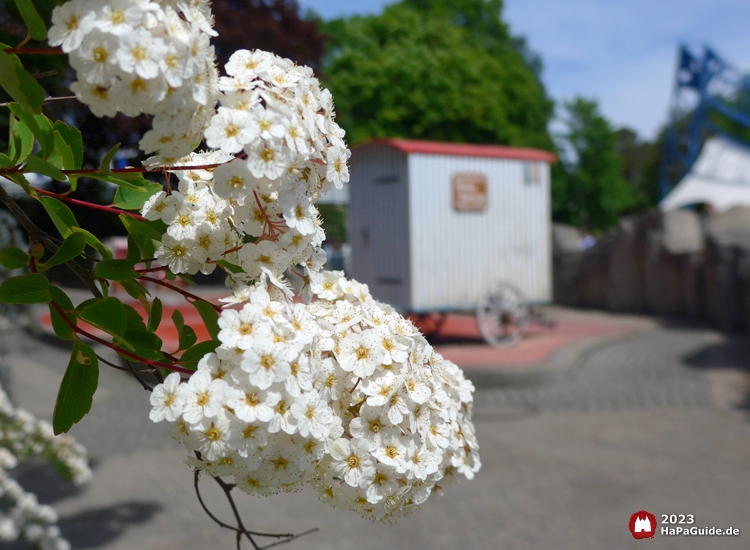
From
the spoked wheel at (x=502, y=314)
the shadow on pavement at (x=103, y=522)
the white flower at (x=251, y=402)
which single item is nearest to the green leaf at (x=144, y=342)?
the white flower at (x=251, y=402)

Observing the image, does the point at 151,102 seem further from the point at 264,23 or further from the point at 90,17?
the point at 264,23

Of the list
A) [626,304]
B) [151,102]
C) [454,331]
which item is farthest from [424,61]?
[151,102]

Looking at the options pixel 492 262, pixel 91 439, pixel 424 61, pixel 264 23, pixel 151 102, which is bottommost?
pixel 91 439

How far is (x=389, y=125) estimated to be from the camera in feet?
64.4

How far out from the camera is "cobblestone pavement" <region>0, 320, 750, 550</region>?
4211 mm

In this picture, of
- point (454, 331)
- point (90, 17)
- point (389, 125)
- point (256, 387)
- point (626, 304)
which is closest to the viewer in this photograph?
point (90, 17)

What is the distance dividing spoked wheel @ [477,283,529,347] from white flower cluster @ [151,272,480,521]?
25.0 ft

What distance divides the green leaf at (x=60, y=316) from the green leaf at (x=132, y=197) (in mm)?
156

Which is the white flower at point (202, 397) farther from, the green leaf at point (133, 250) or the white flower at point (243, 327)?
the green leaf at point (133, 250)

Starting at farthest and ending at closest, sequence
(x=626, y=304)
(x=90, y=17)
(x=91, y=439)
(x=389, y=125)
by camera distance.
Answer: (x=389, y=125)
(x=626, y=304)
(x=91, y=439)
(x=90, y=17)

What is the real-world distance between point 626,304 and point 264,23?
8.11 meters

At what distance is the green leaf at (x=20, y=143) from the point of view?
1.05 m

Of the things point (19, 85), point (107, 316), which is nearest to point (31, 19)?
point (19, 85)

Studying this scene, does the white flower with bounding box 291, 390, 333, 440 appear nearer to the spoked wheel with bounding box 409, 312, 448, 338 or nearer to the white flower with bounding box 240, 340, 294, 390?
the white flower with bounding box 240, 340, 294, 390
